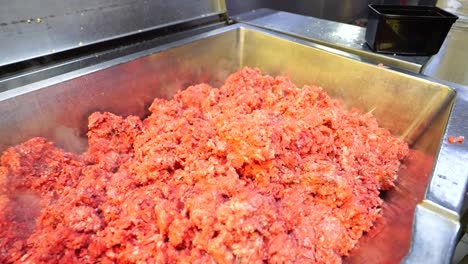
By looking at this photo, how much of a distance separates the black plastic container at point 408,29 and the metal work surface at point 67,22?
180cm

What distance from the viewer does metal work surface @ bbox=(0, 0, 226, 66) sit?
6.04 ft

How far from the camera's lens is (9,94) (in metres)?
1.74

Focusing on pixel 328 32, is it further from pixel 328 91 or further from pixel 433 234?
pixel 433 234

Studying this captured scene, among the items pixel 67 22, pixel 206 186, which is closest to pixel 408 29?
→ pixel 206 186

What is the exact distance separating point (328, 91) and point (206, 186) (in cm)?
147

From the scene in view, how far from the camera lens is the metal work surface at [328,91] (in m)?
1.37

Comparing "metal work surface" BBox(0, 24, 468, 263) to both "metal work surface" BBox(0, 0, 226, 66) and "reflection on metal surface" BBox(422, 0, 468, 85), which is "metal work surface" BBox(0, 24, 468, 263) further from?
"reflection on metal surface" BBox(422, 0, 468, 85)

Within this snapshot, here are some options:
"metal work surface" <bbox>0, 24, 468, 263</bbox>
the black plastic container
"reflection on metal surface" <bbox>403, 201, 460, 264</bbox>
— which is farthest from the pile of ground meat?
the black plastic container

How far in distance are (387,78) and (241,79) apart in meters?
1.22

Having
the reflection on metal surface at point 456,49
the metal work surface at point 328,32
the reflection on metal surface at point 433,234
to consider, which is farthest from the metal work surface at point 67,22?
the reflection on metal surface at point 456,49

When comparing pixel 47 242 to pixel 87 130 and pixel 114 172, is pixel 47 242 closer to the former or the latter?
pixel 114 172

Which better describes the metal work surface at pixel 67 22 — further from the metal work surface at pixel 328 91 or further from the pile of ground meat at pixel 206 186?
the pile of ground meat at pixel 206 186

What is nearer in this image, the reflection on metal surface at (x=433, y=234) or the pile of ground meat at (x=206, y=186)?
the reflection on metal surface at (x=433, y=234)

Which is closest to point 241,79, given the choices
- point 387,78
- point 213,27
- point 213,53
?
point 213,53
